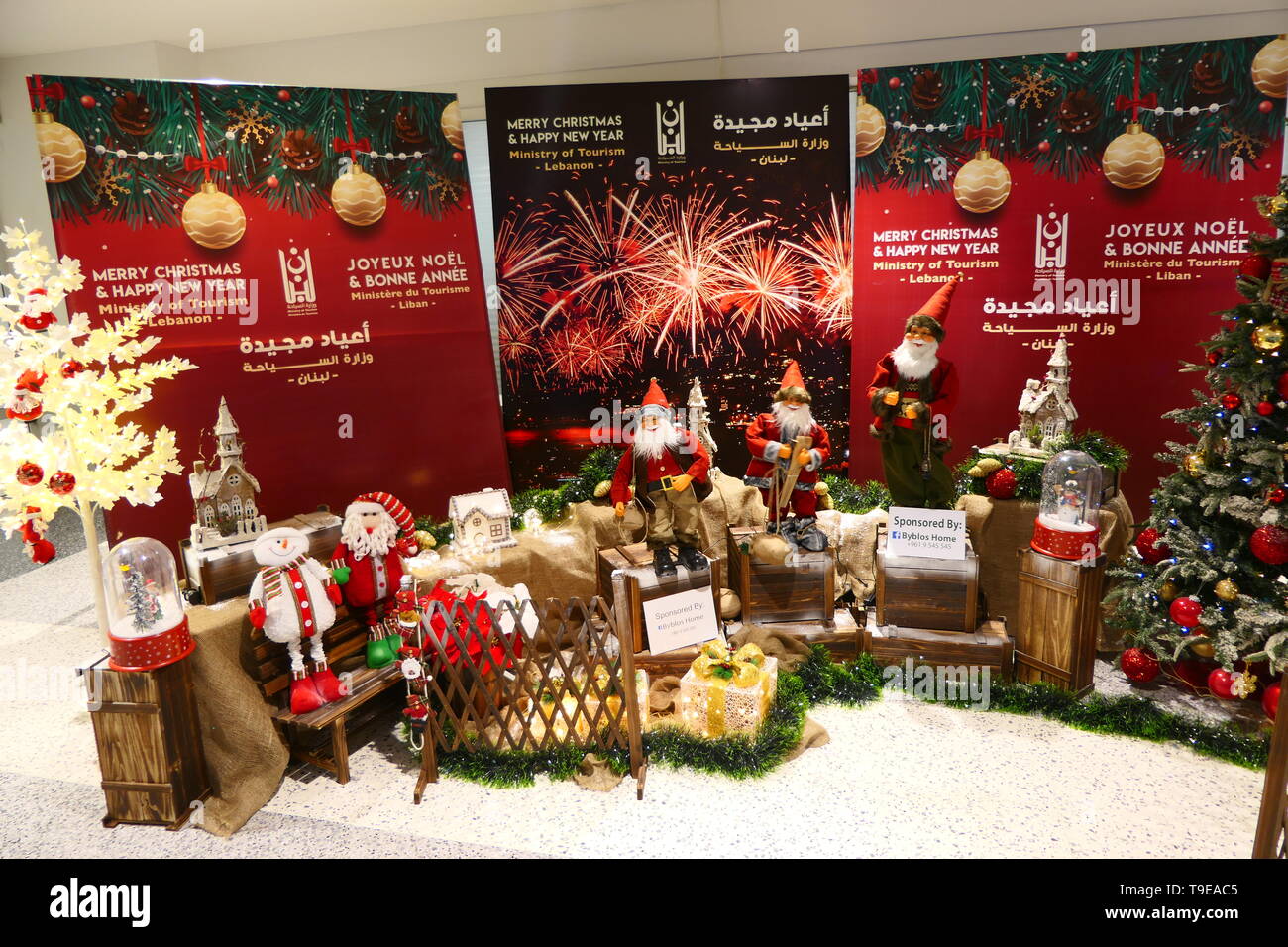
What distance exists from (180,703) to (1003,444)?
436 cm

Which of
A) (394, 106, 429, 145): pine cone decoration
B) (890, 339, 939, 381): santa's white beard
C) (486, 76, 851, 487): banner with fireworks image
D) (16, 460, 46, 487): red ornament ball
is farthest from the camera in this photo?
(486, 76, 851, 487): banner with fireworks image

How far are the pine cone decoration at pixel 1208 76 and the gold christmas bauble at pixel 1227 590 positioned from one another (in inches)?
112

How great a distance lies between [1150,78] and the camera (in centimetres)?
484

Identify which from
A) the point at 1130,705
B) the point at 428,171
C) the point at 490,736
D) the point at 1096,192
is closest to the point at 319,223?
the point at 428,171

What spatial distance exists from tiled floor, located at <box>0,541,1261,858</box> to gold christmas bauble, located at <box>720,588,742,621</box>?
0.86 m

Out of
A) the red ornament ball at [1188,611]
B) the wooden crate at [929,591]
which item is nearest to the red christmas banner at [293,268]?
the wooden crate at [929,591]

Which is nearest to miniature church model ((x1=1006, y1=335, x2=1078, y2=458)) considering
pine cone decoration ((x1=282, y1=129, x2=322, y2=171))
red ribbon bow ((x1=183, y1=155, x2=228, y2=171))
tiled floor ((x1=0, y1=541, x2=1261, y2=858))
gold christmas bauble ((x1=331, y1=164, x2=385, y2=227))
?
tiled floor ((x1=0, y1=541, x2=1261, y2=858))

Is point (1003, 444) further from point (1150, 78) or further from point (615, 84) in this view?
point (615, 84)

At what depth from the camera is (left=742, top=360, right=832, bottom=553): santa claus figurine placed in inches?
175

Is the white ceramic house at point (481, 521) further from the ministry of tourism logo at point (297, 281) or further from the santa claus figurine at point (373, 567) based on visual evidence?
the ministry of tourism logo at point (297, 281)

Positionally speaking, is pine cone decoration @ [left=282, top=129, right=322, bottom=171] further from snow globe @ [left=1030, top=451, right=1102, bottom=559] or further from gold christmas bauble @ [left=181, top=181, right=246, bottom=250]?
snow globe @ [left=1030, top=451, right=1102, bottom=559]

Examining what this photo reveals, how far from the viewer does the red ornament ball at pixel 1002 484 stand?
181 inches

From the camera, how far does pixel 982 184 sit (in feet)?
16.9

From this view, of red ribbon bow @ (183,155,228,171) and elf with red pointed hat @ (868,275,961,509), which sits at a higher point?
red ribbon bow @ (183,155,228,171)
